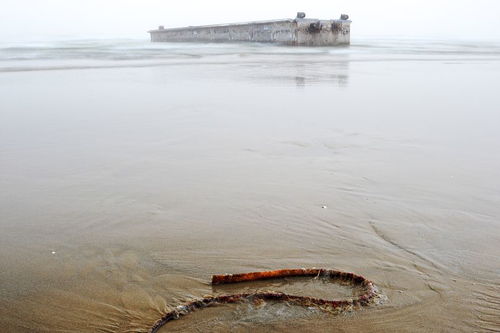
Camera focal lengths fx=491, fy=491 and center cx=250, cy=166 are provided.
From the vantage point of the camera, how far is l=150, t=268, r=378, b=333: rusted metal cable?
6.50 feet

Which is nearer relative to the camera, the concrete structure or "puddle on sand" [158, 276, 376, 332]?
"puddle on sand" [158, 276, 376, 332]

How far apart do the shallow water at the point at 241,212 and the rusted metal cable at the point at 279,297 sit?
0.05 metres

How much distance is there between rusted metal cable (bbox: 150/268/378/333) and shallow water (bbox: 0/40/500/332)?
49 millimetres

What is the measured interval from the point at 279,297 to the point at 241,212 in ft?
3.37

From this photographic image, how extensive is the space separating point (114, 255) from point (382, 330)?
133cm

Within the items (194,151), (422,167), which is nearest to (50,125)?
(194,151)

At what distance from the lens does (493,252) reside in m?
2.47

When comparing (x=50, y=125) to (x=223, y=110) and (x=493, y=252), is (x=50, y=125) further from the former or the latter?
(x=493, y=252)

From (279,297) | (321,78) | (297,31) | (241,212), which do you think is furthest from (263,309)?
(297,31)

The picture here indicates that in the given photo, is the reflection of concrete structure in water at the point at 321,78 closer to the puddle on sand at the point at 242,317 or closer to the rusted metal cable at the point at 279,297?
the rusted metal cable at the point at 279,297

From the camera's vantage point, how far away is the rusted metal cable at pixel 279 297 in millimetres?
1981

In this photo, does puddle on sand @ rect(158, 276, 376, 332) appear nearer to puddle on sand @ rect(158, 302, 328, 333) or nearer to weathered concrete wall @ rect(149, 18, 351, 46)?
puddle on sand @ rect(158, 302, 328, 333)

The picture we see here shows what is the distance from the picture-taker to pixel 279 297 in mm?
2055

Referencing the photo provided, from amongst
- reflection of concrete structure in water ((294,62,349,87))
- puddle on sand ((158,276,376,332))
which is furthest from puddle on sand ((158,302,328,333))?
reflection of concrete structure in water ((294,62,349,87))
